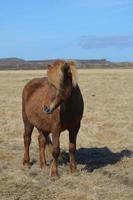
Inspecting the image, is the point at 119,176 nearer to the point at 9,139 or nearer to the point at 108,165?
the point at 108,165

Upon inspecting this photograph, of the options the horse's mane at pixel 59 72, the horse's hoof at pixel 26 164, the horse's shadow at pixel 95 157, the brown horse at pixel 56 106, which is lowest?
the horse's shadow at pixel 95 157

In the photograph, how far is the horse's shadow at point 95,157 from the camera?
11163mm

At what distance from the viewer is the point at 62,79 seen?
913 centimetres

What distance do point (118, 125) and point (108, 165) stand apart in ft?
19.2

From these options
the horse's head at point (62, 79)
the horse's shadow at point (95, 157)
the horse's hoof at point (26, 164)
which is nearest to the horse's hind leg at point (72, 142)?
the horse's shadow at point (95, 157)

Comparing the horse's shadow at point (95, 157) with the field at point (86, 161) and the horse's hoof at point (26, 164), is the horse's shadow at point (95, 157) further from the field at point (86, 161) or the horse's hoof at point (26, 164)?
the horse's hoof at point (26, 164)

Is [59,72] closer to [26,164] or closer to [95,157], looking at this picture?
[26,164]

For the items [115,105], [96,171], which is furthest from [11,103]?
[96,171]

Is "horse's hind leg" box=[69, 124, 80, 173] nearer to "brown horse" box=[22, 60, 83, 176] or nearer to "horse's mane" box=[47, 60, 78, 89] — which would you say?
"brown horse" box=[22, 60, 83, 176]

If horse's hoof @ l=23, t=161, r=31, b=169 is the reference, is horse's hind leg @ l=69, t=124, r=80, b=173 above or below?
above

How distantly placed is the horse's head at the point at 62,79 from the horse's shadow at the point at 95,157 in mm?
1931

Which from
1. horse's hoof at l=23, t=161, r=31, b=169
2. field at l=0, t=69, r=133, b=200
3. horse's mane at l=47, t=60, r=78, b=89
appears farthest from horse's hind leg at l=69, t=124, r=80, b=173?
horse's hoof at l=23, t=161, r=31, b=169

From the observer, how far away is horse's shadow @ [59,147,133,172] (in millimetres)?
11163

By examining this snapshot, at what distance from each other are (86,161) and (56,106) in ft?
Result: 9.47
